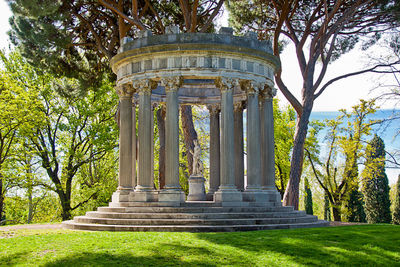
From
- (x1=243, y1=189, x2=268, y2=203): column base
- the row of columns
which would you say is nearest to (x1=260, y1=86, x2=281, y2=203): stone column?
the row of columns

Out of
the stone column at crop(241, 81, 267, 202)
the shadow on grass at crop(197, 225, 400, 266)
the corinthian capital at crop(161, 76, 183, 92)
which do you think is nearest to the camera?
the shadow on grass at crop(197, 225, 400, 266)

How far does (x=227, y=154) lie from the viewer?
22500 millimetres

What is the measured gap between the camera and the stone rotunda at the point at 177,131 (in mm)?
20891

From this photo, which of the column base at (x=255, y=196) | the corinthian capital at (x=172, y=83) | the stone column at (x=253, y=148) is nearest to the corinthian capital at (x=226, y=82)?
the stone column at (x=253, y=148)

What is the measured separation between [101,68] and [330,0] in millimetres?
17946

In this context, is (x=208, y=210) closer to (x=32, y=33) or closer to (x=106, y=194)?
(x=32, y=33)

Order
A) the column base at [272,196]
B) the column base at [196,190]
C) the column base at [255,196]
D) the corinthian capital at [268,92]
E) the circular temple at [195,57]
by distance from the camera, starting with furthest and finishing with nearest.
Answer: the column base at [196,190] → the corinthian capital at [268,92] → the column base at [272,196] → the column base at [255,196] → the circular temple at [195,57]

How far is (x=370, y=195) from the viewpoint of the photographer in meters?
46.5

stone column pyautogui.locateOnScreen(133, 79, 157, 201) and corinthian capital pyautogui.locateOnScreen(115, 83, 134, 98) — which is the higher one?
corinthian capital pyautogui.locateOnScreen(115, 83, 134, 98)

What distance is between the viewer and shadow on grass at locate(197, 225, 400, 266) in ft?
43.4

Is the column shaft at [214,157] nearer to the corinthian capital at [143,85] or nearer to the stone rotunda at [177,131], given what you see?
the stone rotunda at [177,131]

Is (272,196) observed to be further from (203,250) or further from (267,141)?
(203,250)

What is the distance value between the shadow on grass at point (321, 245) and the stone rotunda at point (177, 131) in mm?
3142

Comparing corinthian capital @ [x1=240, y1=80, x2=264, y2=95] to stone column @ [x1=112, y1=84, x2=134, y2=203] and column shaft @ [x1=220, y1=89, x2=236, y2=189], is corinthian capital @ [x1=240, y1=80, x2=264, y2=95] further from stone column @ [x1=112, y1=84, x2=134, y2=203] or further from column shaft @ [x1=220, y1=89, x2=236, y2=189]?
stone column @ [x1=112, y1=84, x2=134, y2=203]
